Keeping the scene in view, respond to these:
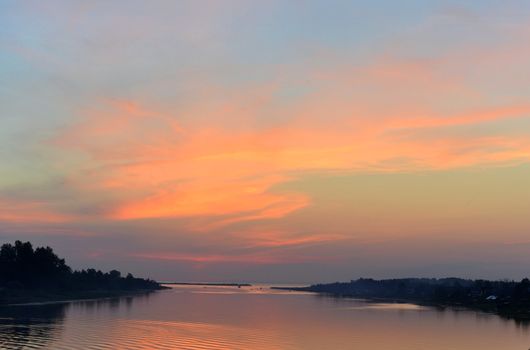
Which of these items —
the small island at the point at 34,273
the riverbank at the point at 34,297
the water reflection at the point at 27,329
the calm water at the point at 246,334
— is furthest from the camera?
the small island at the point at 34,273

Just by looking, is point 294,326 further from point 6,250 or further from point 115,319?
point 6,250

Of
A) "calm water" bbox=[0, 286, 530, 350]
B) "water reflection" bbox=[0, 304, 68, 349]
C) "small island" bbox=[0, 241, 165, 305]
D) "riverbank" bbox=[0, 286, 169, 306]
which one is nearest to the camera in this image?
"water reflection" bbox=[0, 304, 68, 349]

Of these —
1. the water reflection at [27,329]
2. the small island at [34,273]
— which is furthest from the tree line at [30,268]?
the water reflection at [27,329]

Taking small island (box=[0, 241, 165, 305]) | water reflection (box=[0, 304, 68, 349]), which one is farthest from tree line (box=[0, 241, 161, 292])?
water reflection (box=[0, 304, 68, 349])

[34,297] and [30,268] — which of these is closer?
[34,297]

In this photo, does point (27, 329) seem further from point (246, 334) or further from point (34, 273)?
point (34, 273)

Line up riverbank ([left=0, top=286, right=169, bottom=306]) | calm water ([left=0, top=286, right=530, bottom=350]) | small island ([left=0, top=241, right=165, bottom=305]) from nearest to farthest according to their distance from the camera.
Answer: calm water ([left=0, top=286, right=530, bottom=350]), riverbank ([left=0, top=286, right=169, bottom=306]), small island ([left=0, top=241, right=165, bottom=305])

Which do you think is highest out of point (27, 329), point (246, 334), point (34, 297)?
point (34, 297)

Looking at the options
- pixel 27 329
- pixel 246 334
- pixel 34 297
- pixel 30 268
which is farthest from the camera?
pixel 30 268

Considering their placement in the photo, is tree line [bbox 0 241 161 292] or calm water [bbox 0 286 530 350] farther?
tree line [bbox 0 241 161 292]

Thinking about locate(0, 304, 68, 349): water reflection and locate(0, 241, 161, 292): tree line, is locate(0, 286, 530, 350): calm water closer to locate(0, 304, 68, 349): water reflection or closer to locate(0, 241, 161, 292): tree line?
locate(0, 304, 68, 349): water reflection

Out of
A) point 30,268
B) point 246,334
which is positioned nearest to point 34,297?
point 30,268

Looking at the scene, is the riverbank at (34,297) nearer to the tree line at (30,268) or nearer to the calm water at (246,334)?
the tree line at (30,268)

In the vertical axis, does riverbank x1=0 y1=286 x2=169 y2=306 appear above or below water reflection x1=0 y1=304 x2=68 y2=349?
above
